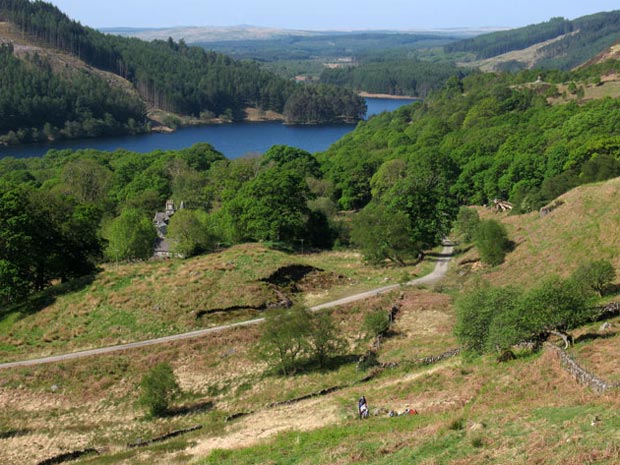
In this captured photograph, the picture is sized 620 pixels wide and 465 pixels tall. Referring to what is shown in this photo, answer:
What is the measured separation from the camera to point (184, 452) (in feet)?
93.1

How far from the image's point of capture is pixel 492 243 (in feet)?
192

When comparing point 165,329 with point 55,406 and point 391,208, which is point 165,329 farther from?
point 391,208

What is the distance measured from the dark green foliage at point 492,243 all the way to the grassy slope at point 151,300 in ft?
26.6

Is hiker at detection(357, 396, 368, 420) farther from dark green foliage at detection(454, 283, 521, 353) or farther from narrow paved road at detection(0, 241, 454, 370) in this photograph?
narrow paved road at detection(0, 241, 454, 370)

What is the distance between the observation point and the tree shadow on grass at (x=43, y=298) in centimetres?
5303

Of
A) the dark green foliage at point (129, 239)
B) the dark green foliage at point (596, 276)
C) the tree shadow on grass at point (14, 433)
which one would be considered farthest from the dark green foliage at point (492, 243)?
the tree shadow on grass at point (14, 433)

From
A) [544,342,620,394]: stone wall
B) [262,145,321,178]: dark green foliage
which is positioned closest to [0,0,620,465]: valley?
[544,342,620,394]: stone wall

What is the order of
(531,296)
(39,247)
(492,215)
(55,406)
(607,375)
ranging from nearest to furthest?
(607,375)
(531,296)
(55,406)
(39,247)
(492,215)

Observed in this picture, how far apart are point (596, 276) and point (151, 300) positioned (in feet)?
115

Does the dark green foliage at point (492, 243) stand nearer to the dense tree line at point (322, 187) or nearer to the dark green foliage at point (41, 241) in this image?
the dense tree line at point (322, 187)

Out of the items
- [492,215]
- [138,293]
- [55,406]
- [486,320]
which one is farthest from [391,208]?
[55,406]

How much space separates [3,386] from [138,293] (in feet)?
49.3

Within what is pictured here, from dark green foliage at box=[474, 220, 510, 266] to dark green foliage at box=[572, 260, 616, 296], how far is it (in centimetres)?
1697

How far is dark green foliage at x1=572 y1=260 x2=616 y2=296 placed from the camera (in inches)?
1580
